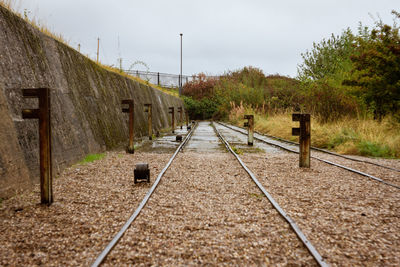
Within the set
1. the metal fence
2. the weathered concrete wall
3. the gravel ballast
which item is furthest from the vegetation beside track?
the metal fence

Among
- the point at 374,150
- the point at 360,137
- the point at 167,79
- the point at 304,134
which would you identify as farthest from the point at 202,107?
the point at 304,134

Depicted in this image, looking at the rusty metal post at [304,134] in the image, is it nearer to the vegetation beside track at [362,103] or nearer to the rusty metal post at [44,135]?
the vegetation beside track at [362,103]

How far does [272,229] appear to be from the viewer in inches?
108

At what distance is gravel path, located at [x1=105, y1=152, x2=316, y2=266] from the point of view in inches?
86.5

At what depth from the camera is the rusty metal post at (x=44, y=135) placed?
3264 mm

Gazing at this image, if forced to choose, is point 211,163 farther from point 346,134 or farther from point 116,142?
point 346,134

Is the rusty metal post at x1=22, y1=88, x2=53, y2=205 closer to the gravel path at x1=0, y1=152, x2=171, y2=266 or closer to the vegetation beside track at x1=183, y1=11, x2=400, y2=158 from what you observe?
the gravel path at x1=0, y1=152, x2=171, y2=266

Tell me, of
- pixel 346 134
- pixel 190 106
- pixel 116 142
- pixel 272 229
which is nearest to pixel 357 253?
pixel 272 229

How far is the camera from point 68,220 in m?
2.94

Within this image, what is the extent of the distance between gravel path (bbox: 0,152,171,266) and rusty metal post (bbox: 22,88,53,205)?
0.19m

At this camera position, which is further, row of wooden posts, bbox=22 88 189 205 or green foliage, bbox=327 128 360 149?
green foliage, bbox=327 128 360 149

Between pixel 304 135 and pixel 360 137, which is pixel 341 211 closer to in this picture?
pixel 304 135

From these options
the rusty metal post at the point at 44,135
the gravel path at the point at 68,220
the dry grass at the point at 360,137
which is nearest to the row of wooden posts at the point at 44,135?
the rusty metal post at the point at 44,135

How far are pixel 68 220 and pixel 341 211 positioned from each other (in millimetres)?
2829
